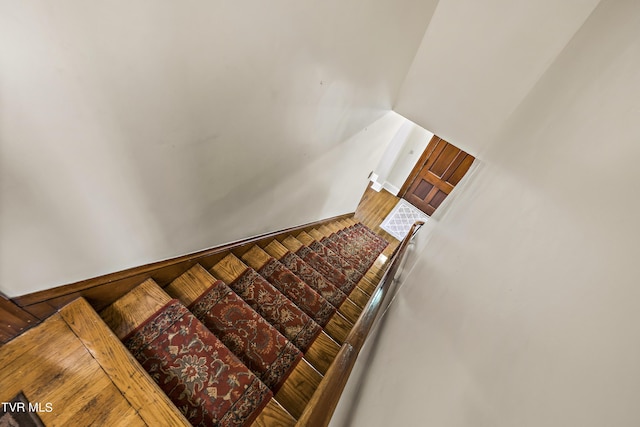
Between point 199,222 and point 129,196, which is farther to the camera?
point 199,222

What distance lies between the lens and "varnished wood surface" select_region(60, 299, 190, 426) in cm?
98

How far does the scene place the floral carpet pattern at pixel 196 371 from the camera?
1.12 metres

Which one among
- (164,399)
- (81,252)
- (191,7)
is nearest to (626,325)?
(191,7)

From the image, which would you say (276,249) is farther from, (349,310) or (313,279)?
(349,310)

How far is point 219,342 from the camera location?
1310mm

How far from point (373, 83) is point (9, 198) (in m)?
2.16

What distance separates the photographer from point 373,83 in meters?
2.10

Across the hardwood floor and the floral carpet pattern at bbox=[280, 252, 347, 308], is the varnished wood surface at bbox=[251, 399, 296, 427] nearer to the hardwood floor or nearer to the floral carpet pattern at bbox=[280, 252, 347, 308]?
the hardwood floor

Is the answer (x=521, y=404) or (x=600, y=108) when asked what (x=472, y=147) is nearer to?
(x=600, y=108)

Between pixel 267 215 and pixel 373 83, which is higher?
pixel 373 83

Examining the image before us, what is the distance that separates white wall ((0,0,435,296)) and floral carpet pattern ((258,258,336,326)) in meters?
0.49

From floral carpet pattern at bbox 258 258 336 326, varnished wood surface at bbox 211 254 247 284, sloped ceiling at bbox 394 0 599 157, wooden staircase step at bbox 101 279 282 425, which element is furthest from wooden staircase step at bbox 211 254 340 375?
sloped ceiling at bbox 394 0 599 157

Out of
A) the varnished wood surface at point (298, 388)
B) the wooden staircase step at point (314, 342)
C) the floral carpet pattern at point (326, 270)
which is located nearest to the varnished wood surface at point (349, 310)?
the floral carpet pattern at point (326, 270)

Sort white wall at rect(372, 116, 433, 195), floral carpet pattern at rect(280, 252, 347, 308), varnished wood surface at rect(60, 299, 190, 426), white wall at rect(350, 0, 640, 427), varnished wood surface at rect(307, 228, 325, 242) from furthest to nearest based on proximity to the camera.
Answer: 1. white wall at rect(372, 116, 433, 195)
2. varnished wood surface at rect(307, 228, 325, 242)
3. floral carpet pattern at rect(280, 252, 347, 308)
4. varnished wood surface at rect(60, 299, 190, 426)
5. white wall at rect(350, 0, 640, 427)
